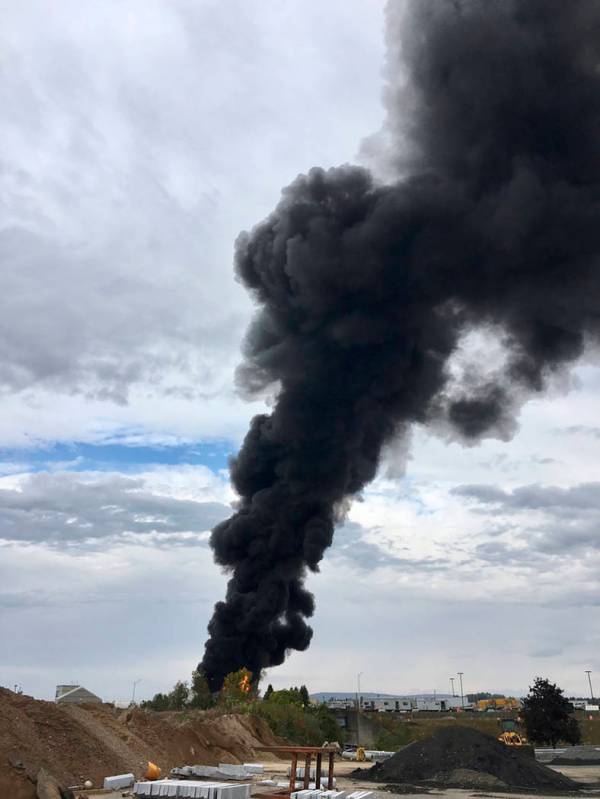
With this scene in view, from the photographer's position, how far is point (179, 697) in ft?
187

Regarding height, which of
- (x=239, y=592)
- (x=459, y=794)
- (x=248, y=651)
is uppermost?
(x=239, y=592)

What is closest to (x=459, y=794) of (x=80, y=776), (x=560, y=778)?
(x=560, y=778)

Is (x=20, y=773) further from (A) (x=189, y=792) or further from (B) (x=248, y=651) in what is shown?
(B) (x=248, y=651)

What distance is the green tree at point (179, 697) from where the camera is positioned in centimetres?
5612

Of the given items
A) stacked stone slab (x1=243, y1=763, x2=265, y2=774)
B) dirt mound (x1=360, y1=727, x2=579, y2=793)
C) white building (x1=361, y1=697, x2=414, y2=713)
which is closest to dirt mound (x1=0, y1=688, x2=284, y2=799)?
stacked stone slab (x1=243, y1=763, x2=265, y2=774)

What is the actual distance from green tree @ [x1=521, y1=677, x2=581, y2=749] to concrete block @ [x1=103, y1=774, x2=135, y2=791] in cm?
3455

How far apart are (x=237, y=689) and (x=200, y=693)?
3.70 metres

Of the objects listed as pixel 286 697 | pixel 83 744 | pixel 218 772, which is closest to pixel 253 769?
pixel 218 772

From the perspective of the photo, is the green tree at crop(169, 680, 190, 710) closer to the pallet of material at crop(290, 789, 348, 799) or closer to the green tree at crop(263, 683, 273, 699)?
the green tree at crop(263, 683, 273, 699)

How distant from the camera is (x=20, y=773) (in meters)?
14.2

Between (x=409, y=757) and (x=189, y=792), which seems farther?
(x=409, y=757)

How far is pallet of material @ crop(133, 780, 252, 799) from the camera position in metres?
16.8

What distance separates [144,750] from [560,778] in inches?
673

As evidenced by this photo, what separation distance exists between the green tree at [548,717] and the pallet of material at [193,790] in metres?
35.5
